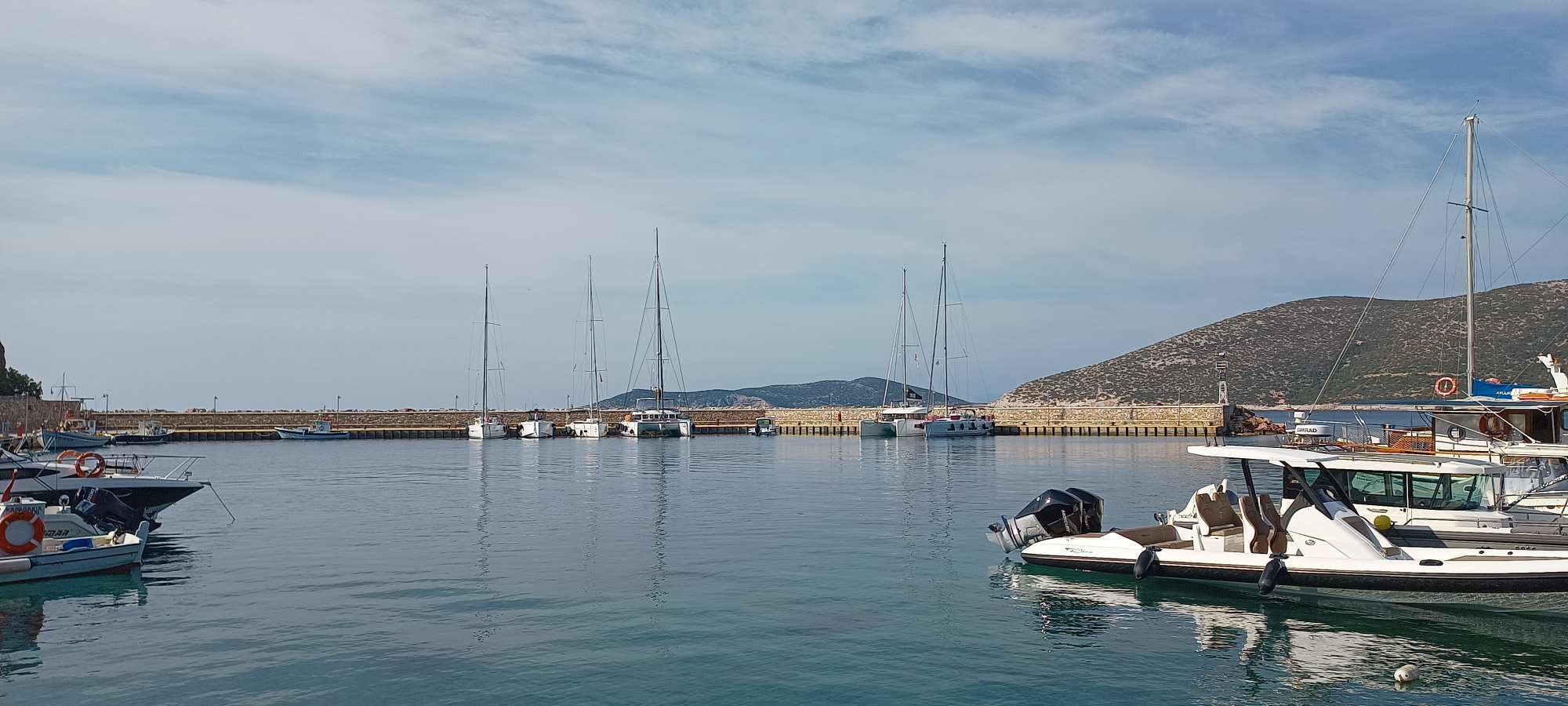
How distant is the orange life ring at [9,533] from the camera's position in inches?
897

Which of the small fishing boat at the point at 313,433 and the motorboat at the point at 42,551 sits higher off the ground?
the small fishing boat at the point at 313,433

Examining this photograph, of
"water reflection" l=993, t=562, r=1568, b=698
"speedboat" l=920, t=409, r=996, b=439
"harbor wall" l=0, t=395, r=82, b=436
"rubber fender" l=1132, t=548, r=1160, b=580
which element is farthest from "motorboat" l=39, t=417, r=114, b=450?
"rubber fender" l=1132, t=548, r=1160, b=580

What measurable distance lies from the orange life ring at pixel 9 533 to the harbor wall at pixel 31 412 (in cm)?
8511

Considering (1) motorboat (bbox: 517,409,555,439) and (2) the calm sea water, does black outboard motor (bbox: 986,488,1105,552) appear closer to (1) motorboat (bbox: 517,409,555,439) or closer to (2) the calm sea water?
(2) the calm sea water

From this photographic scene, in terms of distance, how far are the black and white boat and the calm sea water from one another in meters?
1.34

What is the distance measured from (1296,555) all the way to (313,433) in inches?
4333

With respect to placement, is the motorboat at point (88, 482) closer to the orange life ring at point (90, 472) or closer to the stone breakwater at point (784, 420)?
the orange life ring at point (90, 472)

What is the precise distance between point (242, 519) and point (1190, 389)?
527 feet

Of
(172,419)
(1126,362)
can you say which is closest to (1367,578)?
(172,419)

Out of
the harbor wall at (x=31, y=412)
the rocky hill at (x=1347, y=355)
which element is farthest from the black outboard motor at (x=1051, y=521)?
the rocky hill at (x=1347, y=355)

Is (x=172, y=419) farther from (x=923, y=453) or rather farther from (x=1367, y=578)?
(x=1367, y=578)

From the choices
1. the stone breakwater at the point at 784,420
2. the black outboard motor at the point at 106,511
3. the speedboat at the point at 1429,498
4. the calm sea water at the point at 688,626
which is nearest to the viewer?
the calm sea water at the point at 688,626

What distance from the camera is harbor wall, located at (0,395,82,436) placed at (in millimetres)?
99312

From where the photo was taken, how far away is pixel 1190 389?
17400cm
